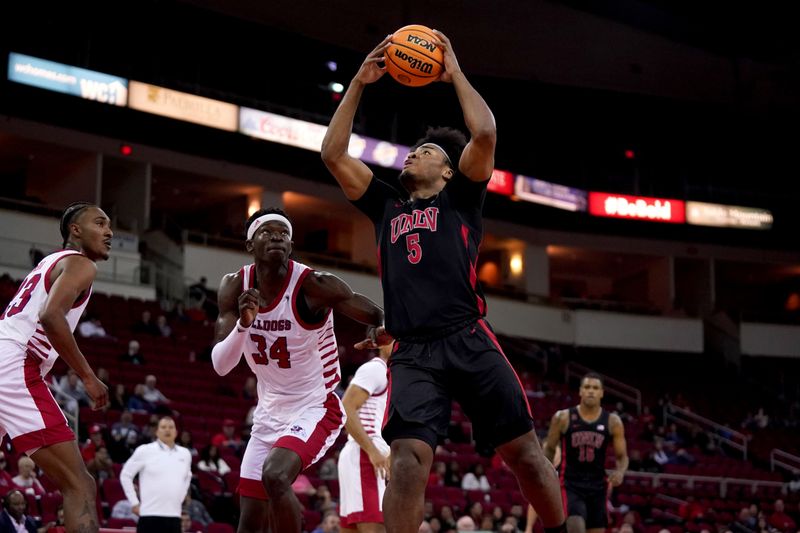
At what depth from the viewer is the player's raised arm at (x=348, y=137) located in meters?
6.26

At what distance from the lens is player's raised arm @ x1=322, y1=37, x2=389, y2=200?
626 cm

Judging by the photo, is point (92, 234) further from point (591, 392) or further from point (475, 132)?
point (591, 392)

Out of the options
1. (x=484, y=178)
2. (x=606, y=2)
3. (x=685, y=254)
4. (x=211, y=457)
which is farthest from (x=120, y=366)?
(x=685, y=254)

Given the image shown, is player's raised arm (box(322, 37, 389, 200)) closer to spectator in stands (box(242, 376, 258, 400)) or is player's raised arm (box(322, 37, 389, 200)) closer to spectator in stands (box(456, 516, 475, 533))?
spectator in stands (box(456, 516, 475, 533))

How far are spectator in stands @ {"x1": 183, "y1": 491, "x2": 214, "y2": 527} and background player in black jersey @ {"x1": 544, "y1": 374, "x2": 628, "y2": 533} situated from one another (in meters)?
5.44

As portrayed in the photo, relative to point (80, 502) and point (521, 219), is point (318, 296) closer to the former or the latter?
point (80, 502)

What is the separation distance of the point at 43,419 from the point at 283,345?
166cm

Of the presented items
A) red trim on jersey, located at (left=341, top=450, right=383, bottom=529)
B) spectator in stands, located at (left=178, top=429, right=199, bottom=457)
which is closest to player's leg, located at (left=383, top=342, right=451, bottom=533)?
red trim on jersey, located at (left=341, top=450, right=383, bottom=529)

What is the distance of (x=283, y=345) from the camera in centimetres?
733

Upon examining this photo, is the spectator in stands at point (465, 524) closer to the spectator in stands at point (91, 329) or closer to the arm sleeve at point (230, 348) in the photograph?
the spectator in stands at point (91, 329)

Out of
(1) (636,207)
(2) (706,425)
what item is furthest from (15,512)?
(1) (636,207)

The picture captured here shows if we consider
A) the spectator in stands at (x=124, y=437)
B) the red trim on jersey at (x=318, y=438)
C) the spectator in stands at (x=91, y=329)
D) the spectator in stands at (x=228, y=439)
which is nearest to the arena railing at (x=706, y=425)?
the spectator in stands at (x=228, y=439)

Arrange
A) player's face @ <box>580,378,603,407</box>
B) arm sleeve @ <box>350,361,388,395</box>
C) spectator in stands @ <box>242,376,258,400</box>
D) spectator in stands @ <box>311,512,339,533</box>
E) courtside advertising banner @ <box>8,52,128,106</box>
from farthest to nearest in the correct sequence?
courtside advertising banner @ <box>8,52,128,106</box>, spectator in stands @ <box>242,376,258,400</box>, spectator in stands @ <box>311,512,339,533</box>, player's face @ <box>580,378,603,407</box>, arm sleeve @ <box>350,361,388,395</box>

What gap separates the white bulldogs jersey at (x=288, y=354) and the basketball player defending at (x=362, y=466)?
1.43m
